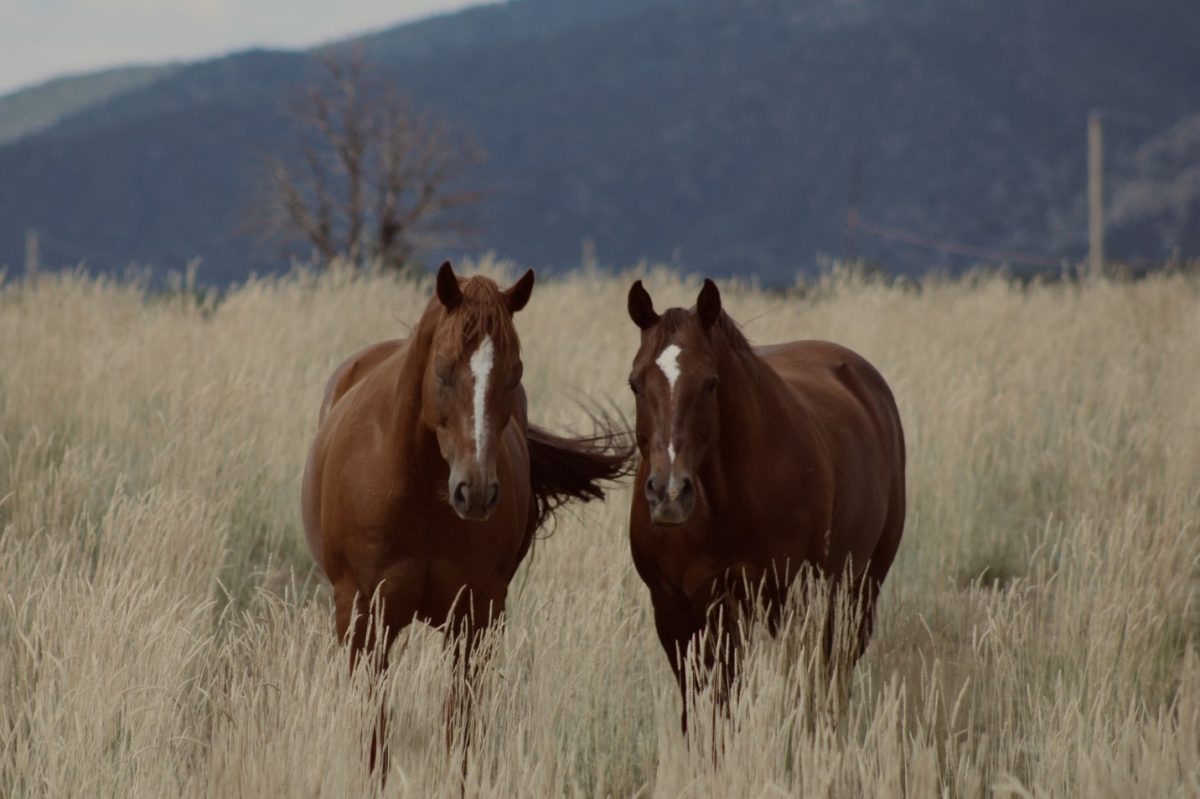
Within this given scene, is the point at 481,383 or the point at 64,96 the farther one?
the point at 64,96

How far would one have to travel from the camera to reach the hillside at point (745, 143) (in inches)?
4333

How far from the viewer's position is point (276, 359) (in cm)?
939

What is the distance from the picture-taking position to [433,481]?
407cm

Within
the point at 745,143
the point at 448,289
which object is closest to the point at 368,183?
the point at 448,289

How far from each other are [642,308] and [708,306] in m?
0.22

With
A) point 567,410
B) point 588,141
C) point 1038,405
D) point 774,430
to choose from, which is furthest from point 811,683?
point 588,141

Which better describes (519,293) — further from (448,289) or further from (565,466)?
(565,466)

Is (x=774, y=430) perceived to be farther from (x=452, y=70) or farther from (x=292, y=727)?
(x=452, y=70)

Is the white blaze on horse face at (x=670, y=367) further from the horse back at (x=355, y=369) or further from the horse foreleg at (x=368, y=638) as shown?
the horse back at (x=355, y=369)

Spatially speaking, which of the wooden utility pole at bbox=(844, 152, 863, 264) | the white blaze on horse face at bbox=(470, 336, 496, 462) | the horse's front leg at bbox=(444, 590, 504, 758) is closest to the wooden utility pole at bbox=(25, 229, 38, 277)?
the horse's front leg at bbox=(444, 590, 504, 758)

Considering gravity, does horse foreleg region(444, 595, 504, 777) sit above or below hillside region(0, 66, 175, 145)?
below

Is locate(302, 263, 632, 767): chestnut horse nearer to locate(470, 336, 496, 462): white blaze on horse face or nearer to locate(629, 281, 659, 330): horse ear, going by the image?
locate(470, 336, 496, 462): white blaze on horse face

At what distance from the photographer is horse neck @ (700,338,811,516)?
4.28m

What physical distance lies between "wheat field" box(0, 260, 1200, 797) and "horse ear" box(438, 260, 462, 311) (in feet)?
3.29
